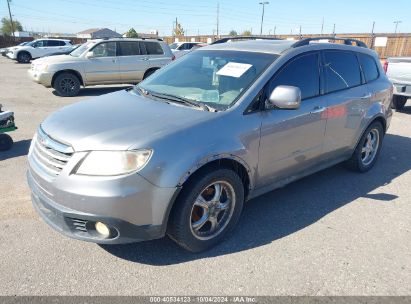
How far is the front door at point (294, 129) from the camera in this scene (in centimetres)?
335

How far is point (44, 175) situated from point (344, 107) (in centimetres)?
336

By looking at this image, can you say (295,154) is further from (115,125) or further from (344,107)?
(115,125)

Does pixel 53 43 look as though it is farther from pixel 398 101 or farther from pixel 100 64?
pixel 398 101

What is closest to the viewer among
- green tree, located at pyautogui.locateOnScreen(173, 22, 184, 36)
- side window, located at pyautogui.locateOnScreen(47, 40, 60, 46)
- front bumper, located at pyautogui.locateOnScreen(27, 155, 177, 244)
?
front bumper, located at pyautogui.locateOnScreen(27, 155, 177, 244)

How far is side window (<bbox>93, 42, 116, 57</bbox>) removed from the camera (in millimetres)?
11281

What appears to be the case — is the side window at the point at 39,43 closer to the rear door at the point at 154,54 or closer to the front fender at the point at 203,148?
the rear door at the point at 154,54

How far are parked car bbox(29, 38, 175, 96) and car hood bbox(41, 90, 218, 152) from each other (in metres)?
8.21

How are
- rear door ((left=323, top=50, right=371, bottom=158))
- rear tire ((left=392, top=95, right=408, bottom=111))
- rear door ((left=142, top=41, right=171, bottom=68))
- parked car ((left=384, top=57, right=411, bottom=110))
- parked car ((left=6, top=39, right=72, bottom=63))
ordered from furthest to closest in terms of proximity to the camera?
parked car ((left=6, top=39, right=72, bottom=63)) < rear door ((left=142, top=41, right=171, bottom=68)) < rear tire ((left=392, top=95, right=408, bottom=111)) < parked car ((left=384, top=57, right=411, bottom=110)) < rear door ((left=323, top=50, right=371, bottom=158))

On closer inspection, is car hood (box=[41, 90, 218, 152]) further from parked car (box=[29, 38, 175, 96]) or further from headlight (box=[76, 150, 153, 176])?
parked car (box=[29, 38, 175, 96])

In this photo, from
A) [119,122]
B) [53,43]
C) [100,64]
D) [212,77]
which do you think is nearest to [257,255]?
[119,122]

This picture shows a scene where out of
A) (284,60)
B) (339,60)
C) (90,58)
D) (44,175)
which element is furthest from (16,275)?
(90,58)

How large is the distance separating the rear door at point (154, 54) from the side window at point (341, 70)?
854cm

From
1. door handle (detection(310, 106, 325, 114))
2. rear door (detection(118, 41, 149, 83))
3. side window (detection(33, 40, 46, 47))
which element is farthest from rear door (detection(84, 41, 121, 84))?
side window (detection(33, 40, 46, 47))

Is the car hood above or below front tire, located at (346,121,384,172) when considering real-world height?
above
